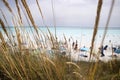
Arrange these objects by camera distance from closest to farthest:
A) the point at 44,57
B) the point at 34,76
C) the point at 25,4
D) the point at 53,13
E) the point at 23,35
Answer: the point at 25,4, the point at 44,57, the point at 53,13, the point at 34,76, the point at 23,35

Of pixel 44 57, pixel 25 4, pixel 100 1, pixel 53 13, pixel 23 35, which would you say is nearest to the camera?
pixel 100 1

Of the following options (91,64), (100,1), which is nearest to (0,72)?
(91,64)

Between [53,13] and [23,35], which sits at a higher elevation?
[53,13]

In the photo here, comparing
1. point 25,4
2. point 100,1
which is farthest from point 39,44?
point 100,1

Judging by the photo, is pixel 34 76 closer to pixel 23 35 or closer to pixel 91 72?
pixel 23 35

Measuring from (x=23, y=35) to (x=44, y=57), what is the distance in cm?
53

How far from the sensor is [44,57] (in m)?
1.05

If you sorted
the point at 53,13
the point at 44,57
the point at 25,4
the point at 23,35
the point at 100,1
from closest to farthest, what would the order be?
the point at 100,1 → the point at 25,4 → the point at 44,57 → the point at 53,13 → the point at 23,35

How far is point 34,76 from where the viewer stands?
134 centimetres

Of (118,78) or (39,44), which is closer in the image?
(39,44)

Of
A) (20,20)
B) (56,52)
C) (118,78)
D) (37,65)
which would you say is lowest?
(118,78)

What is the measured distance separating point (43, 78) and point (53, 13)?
42 cm

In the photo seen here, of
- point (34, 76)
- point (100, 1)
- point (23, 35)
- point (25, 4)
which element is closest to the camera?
point (100, 1)

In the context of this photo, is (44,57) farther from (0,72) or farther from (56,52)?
(0,72)
